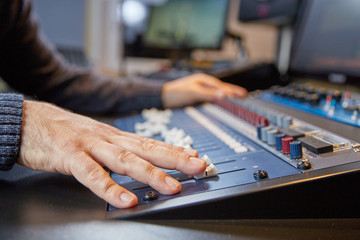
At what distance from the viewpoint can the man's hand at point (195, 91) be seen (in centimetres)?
98

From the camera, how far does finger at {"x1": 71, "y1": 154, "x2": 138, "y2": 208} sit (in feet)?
1.20

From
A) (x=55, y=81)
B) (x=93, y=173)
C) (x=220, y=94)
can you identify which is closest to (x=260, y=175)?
(x=93, y=173)

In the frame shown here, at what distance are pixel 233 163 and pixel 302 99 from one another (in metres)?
0.42

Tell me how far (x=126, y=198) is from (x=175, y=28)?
172 cm

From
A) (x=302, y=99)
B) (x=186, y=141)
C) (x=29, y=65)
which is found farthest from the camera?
(x=29, y=65)

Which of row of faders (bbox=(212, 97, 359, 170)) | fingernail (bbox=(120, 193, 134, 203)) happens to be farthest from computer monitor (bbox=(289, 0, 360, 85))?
fingernail (bbox=(120, 193, 134, 203))

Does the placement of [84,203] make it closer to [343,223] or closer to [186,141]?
[186,141]

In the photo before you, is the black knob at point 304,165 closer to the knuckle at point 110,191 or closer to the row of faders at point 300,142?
the row of faders at point 300,142

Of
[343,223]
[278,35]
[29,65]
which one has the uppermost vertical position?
[278,35]

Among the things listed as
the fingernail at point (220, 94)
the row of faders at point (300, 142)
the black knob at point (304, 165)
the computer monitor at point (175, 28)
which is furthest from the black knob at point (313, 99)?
the computer monitor at point (175, 28)

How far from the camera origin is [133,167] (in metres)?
0.42

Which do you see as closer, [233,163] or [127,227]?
[127,227]

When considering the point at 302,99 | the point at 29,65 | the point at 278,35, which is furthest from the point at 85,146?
the point at 278,35

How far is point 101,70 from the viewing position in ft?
8.56
